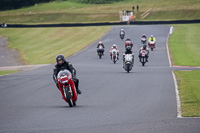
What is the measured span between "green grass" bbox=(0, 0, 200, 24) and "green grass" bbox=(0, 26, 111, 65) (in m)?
17.6

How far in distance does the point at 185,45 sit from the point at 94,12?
50.5 metres

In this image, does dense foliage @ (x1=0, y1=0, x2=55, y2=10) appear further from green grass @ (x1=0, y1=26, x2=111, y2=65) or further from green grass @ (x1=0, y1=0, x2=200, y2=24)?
green grass @ (x1=0, y1=26, x2=111, y2=65)

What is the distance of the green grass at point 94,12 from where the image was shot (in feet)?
273

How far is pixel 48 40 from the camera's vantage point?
2325 inches

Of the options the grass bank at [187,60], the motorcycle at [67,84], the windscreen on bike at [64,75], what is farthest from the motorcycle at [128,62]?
the windscreen on bike at [64,75]

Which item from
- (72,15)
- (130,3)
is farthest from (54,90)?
(130,3)

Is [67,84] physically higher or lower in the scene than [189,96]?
higher

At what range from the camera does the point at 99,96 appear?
14.5m

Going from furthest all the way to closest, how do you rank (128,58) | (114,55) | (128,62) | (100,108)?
(114,55)
(128,58)
(128,62)
(100,108)

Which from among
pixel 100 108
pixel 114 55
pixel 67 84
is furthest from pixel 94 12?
pixel 100 108

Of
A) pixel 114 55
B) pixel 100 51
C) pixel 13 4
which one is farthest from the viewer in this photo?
pixel 13 4

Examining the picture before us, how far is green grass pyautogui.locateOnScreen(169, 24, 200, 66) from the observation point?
33344mm

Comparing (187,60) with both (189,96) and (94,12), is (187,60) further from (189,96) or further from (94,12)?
(94,12)

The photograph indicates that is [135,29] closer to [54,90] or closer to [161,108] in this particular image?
[54,90]
